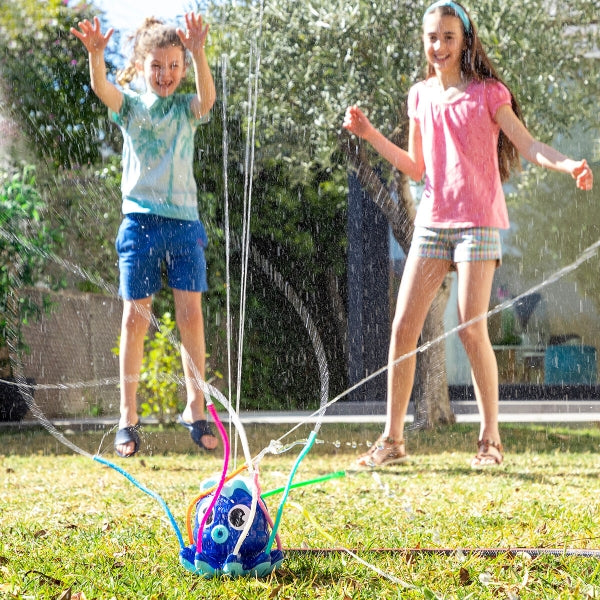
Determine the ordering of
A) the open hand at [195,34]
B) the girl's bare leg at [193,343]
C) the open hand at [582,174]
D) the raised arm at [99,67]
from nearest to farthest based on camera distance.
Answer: the open hand at [582,174] → the open hand at [195,34] → the raised arm at [99,67] → the girl's bare leg at [193,343]

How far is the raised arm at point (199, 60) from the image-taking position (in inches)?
82.8

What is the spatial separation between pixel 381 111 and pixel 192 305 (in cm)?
94

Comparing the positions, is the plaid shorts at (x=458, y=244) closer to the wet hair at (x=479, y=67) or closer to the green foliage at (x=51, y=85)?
the wet hair at (x=479, y=67)

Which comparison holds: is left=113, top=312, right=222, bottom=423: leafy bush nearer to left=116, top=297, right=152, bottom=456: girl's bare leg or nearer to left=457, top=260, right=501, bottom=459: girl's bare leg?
left=116, top=297, right=152, bottom=456: girl's bare leg

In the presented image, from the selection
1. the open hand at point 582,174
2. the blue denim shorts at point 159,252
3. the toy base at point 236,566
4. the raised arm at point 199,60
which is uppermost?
the raised arm at point 199,60

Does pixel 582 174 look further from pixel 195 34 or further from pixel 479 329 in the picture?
pixel 195 34

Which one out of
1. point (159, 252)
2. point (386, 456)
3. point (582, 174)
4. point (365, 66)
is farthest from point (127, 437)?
point (582, 174)

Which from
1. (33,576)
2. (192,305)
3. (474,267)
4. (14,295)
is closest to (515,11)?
(474,267)

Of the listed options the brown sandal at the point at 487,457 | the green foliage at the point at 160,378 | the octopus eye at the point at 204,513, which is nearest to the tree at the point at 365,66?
the brown sandal at the point at 487,457

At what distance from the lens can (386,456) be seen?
260 cm

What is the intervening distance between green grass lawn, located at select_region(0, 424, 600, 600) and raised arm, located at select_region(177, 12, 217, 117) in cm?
101

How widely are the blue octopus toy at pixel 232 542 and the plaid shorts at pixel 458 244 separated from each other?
121 centimetres

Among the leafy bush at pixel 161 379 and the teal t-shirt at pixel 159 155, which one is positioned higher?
the teal t-shirt at pixel 159 155

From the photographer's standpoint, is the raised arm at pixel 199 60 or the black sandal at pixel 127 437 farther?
the black sandal at pixel 127 437
